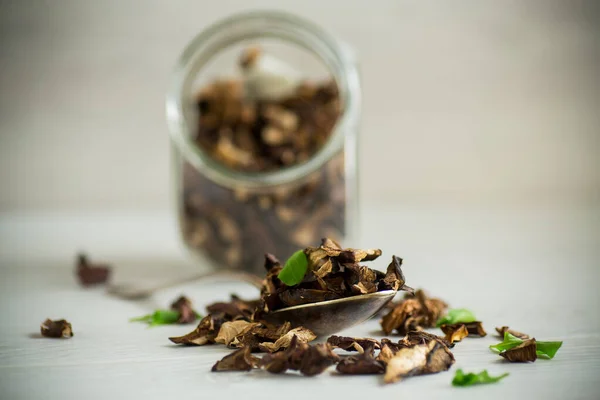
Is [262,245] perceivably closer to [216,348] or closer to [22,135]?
[216,348]

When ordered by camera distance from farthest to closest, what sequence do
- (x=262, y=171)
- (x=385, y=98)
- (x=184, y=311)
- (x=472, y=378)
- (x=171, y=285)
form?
(x=385, y=98), (x=262, y=171), (x=171, y=285), (x=184, y=311), (x=472, y=378)

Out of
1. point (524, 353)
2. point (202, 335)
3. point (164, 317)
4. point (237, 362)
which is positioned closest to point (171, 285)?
point (164, 317)

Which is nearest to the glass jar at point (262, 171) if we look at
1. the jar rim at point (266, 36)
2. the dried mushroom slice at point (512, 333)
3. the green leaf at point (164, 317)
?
the jar rim at point (266, 36)

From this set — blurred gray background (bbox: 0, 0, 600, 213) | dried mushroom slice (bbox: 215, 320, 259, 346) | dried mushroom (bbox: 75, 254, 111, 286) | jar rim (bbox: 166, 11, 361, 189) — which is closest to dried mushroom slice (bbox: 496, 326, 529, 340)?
dried mushroom slice (bbox: 215, 320, 259, 346)

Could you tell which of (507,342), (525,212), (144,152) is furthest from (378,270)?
(144,152)

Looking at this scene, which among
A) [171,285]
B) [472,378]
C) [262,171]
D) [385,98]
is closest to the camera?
[472,378]

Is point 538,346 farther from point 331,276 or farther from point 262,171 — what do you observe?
point 262,171
